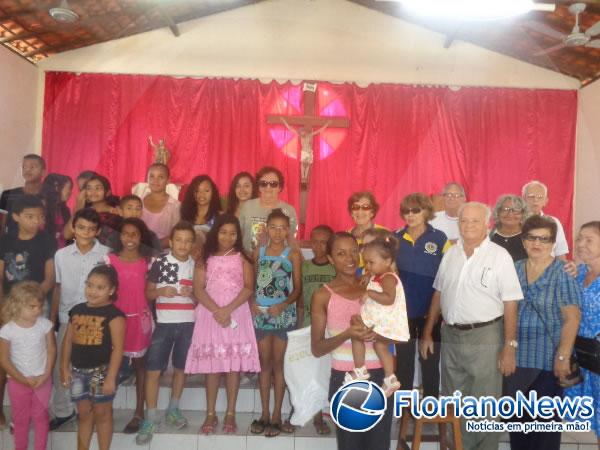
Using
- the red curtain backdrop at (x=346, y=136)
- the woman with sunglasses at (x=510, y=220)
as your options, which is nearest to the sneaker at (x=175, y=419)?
the woman with sunglasses at (x=510, y=220)

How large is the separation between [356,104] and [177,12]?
7.67ft

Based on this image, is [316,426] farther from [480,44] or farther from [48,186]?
[480,44]

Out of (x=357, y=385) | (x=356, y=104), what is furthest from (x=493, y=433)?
(x=356, y=104)

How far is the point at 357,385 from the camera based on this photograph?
1.97 meters

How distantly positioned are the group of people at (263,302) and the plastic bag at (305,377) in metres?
0.20

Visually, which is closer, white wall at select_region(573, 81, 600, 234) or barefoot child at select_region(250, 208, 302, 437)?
barefoot child at select_region(250, 208, 302, 437)

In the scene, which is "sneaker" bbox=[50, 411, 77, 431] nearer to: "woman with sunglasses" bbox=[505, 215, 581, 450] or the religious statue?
"woman with sunglasses" bbox=[505, 215, 581, 450]

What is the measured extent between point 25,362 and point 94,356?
1.26 feet

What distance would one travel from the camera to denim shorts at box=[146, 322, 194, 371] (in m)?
2.54

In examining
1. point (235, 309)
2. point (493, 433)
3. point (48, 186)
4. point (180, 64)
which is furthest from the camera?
point (180, 64)

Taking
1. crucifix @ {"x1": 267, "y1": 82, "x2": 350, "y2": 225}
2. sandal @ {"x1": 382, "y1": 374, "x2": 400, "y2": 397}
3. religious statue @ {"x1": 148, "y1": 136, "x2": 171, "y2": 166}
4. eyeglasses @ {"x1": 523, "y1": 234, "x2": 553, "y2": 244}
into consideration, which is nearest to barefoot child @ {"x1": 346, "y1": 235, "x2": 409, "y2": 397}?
sandal @ {"x1": 382, "y1": 374, "x2": 400, "y2": 397}

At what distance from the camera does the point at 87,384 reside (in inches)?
88.1

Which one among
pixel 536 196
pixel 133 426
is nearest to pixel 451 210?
pixel 536 196

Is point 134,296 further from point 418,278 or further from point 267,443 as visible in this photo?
point 418,278
